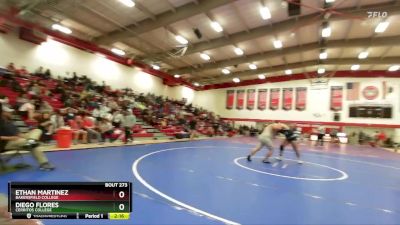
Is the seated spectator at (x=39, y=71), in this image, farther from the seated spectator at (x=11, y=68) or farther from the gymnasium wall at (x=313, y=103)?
the gymnasium wall at (x=313, y=103)

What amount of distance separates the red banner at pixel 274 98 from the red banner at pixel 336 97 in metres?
5.77

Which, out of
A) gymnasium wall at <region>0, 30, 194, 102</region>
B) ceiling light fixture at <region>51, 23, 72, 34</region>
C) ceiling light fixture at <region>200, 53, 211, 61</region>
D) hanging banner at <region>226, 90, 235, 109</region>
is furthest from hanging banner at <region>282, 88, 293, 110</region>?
ceiling light fixture at <region>51, 23, 72, 34</region>

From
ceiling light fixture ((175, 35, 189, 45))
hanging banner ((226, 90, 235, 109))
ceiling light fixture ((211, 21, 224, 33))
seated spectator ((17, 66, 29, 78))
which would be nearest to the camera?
seated spectator ((17, 66, 29, 78))

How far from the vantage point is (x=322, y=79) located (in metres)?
28.5

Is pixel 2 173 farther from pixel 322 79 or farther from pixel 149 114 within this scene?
pixel 322 79

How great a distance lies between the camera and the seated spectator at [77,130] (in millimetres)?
10708

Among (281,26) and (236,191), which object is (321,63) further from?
(236,191)

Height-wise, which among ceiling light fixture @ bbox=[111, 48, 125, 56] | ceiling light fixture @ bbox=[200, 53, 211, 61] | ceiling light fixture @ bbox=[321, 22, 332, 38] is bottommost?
ceiling light fixture @ bbox=[111, 48, 125, 56]

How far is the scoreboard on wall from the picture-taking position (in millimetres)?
2250

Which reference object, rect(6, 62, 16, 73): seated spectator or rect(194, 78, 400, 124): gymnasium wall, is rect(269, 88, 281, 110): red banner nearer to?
rect(194, 78, 400, 124): gymnasium wall

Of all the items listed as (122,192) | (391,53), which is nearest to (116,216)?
(122,192)

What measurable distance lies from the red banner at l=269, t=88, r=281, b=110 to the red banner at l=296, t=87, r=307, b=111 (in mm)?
2238

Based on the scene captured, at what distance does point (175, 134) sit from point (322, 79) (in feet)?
62.4

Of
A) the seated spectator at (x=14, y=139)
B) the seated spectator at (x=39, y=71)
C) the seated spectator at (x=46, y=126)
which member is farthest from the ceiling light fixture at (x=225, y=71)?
the seated spectator at (x=14, y=139)
